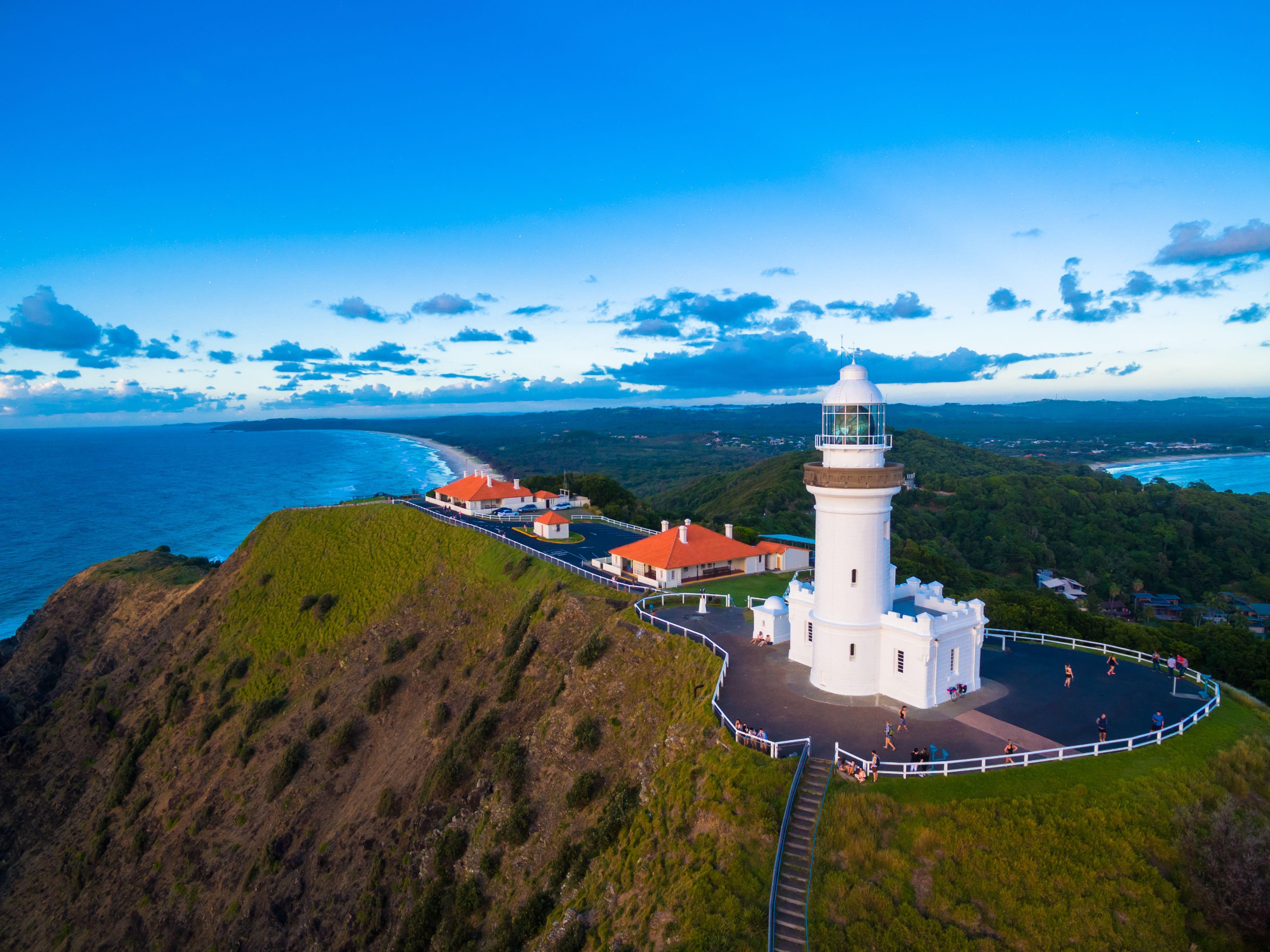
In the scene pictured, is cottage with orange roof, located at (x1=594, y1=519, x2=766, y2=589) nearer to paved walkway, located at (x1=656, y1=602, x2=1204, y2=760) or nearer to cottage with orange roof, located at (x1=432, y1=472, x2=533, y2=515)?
paved walkway, located at (x1=656, y1=602, x2=1204, y2=760)

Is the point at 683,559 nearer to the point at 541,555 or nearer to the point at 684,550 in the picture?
the point at 684,550

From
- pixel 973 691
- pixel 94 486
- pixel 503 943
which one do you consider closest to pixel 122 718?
pixel 503 943

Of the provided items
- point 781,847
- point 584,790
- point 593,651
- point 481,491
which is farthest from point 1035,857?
point 481,491

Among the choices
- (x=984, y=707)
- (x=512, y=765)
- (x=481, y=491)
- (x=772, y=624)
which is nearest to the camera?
(x=984, y=707)

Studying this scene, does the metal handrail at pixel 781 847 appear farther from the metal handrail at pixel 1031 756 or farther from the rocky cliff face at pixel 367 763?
the metal handrail at pixel 1031 756

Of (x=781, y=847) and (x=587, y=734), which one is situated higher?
(x=781, y=847)

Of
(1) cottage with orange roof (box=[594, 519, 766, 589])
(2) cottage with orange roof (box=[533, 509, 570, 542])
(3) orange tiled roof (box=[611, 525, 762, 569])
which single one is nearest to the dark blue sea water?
(2) cottage with orange roof (box=[533, 509, 570, 542])
